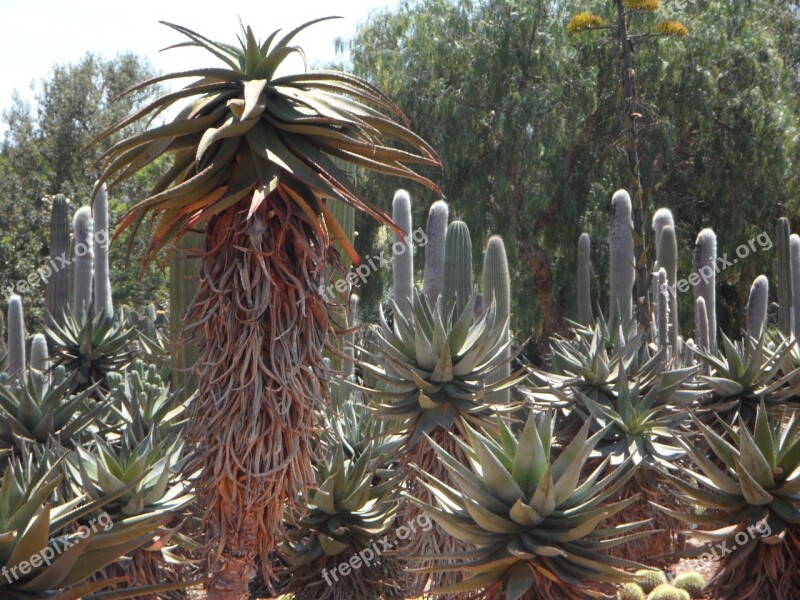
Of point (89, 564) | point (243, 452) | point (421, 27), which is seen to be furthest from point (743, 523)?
point (421, 27)

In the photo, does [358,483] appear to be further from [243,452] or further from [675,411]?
[243,452]

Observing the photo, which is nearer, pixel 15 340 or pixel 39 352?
pixel 39 352

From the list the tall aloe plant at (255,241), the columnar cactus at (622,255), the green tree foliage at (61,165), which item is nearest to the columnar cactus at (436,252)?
the columnar cactus at (622,255)

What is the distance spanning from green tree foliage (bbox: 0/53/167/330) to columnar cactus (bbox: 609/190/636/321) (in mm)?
15895

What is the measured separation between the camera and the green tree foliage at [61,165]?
22656mm

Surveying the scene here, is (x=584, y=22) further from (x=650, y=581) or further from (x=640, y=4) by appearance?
(x=650, y=581)

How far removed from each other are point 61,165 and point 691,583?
22328 mm

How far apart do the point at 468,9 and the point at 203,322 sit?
1806cm

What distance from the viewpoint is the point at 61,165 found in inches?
976

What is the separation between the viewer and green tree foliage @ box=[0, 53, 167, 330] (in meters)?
22.7

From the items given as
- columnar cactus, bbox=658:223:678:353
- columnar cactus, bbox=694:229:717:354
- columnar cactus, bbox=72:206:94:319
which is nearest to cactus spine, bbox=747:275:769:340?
columnar cactus, bbox=694:229:717:354

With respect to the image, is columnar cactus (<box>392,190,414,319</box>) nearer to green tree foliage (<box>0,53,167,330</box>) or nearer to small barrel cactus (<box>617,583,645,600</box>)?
small barrel cactus (<box>617,583,645,600</box>)

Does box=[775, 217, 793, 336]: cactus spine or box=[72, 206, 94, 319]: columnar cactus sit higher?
box=[72, 206, 94, 319]: columnar cactus

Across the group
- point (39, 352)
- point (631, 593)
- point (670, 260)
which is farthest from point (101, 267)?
point (631, 593)
